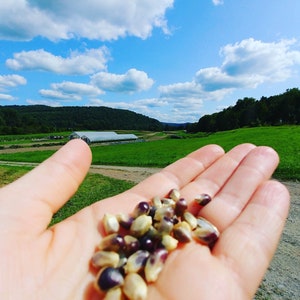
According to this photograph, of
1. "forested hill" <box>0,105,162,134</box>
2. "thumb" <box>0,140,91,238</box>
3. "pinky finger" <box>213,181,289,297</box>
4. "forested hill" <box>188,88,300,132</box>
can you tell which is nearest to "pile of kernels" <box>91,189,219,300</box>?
"pinky finger" <box>213,181,289,297</box>

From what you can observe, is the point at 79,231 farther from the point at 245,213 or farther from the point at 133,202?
the point at 245,213

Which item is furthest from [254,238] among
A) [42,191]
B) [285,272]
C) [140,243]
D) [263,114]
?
[263,114]

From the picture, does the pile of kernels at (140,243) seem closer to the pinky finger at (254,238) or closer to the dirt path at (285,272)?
the pinky finger at (254,238)

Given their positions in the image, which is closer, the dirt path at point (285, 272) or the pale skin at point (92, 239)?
the pale skin at point (92, 239)

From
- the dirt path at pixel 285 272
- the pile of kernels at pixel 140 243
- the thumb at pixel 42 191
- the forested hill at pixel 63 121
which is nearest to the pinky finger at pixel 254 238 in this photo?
the pile of kernels at pixel 140 243

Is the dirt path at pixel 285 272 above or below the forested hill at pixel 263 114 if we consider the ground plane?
below

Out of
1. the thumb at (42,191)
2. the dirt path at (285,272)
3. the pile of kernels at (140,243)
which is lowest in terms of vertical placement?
the dirt path at (285,272)

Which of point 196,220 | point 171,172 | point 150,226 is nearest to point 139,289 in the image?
point 150,226

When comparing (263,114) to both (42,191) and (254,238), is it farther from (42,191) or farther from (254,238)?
(42,191)
